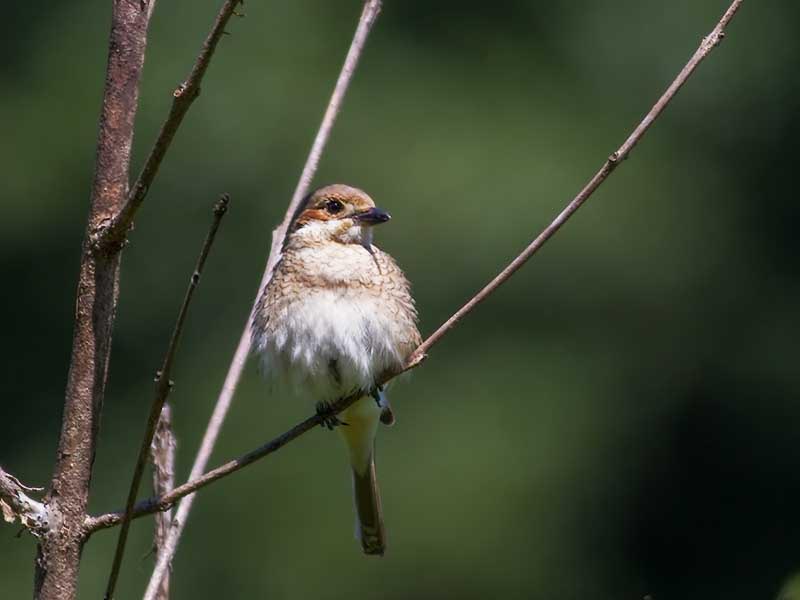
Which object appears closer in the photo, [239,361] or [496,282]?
[496,282]

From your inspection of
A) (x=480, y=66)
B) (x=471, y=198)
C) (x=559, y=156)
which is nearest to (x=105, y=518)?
(x=471, y=198)

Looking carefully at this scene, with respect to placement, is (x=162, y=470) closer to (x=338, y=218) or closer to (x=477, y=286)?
(x=338, y=218)

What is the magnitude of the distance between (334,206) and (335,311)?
449 millimetres

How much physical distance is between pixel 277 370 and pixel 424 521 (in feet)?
21.2

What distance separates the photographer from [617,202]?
12008 mm

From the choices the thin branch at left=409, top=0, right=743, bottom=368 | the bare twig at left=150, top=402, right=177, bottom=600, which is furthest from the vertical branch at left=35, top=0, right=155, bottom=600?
the thin branch at left=409, top=0, right=743, bottom=368

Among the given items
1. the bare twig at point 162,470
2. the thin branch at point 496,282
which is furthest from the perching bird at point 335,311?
the thin branch at point 496,282

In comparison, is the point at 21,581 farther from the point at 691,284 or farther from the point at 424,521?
the point at 691,284

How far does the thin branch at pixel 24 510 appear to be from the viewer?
7.79 feet

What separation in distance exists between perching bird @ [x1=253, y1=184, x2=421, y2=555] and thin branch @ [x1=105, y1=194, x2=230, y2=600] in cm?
159

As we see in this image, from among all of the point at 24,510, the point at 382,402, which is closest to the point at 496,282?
the point at 24,510

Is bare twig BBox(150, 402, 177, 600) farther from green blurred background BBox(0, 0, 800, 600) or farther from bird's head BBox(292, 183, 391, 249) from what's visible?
green blurred background BBox(0, 0, 800, 600)

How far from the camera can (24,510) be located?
238 cm

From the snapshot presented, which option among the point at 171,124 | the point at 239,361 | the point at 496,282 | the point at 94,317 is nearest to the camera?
the point at 171,124
